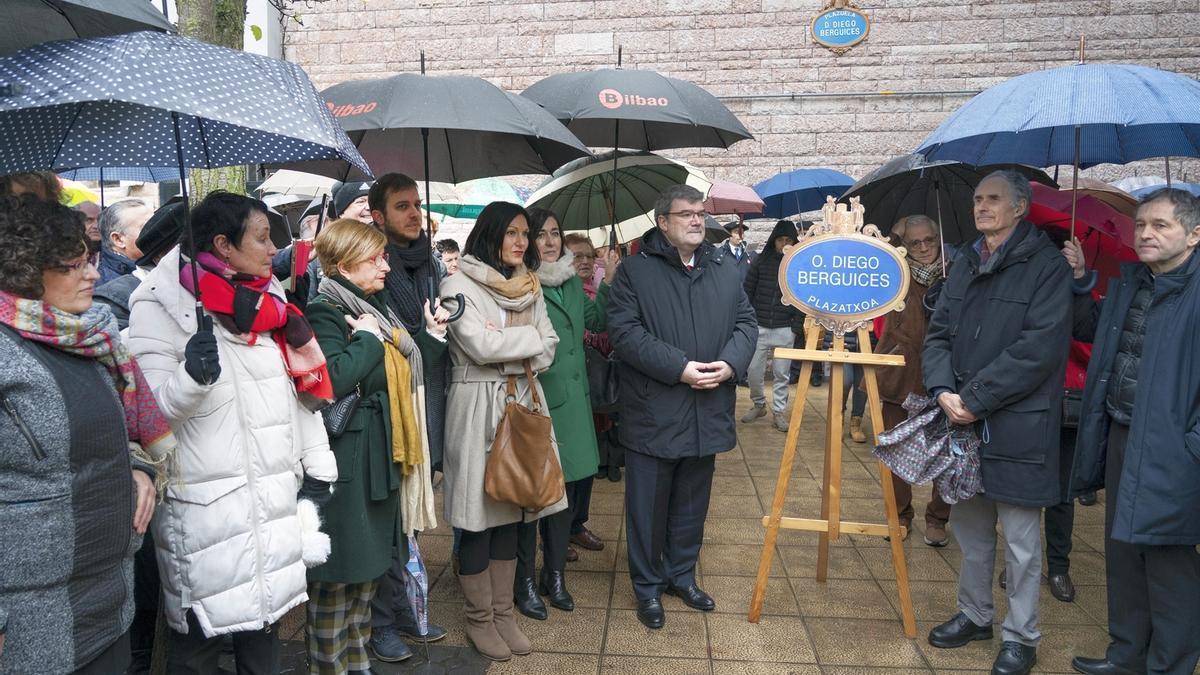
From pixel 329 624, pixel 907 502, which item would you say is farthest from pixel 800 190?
pixel 329 624

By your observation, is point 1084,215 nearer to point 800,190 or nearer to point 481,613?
point 481,613

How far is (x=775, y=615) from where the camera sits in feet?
13.5

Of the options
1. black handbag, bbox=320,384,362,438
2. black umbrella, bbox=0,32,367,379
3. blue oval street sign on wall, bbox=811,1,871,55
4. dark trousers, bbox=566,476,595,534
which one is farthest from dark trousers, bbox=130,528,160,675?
blue oval street sign on wall, bbox=811,1,871,55

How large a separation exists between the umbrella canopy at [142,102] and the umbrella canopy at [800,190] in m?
7.04

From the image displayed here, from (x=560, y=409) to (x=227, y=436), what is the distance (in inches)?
67.5

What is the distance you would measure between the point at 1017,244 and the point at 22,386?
3.59 metres

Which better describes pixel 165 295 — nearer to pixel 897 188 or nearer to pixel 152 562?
pixel 152 562

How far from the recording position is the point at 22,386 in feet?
6.46

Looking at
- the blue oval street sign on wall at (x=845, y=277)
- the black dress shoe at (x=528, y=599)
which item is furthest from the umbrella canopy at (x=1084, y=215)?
the black dress shoe at (x=528, y=599)

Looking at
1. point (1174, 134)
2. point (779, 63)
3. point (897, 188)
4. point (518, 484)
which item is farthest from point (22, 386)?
point (779, 63)

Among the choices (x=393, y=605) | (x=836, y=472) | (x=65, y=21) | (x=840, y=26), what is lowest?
(x=393, y=605)

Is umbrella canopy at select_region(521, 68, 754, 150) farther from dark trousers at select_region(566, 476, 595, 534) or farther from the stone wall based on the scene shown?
the stone wall

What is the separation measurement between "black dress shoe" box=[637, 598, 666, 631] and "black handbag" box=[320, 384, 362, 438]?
1.79 m

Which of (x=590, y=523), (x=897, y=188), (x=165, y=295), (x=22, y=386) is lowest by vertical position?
(x=590, y=523)
